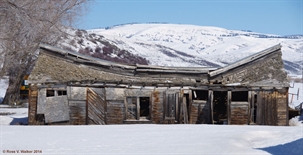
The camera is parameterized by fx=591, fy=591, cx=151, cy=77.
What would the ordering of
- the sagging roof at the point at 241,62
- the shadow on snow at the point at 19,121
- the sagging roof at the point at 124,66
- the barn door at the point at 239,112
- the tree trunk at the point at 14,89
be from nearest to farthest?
the barn door at the point at 239,112
the sagging roof at the point at 124,66
the shadow on snow at the point at 19,121
the sagging roof at the point at 241,62
the tree trunk at the point at 14,89

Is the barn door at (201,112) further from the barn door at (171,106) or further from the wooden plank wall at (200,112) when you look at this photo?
the barn door at (171,106)

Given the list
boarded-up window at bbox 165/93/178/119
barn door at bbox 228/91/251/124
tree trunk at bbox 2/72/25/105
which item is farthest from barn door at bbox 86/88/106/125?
tree trunk at bbox 2/72/25/105

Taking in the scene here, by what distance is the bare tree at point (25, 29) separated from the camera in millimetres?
37366

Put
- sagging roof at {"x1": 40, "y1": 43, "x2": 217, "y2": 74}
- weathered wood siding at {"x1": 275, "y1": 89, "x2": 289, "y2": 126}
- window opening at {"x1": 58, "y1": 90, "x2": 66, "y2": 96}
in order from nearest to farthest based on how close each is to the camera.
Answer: window opening at {"x1": 58, "y1": 90, "x2": 66, "y2": 96} → weathered wood siding at {"x1": 275, "y1": 89, "x2": 289, "y2": 126} → sagging roof at {"x1": 40, "y1": 43, "x2": 217, "y2": 74}

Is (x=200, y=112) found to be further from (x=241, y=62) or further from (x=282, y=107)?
(x=282, y=107)

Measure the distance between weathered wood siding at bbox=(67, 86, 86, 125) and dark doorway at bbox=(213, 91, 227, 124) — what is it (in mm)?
6921
